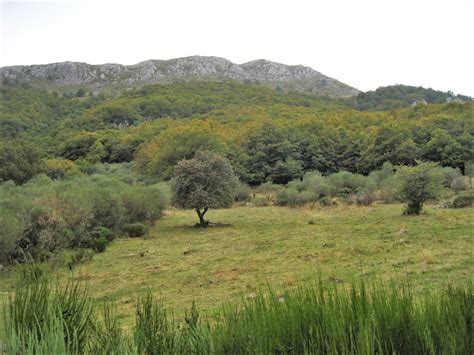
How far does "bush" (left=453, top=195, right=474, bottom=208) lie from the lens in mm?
32750

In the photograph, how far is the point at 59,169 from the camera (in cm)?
5441

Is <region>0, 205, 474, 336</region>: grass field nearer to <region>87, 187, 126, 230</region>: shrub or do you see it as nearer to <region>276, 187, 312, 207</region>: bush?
<region>87, 187, 126, 230</region>: shrub

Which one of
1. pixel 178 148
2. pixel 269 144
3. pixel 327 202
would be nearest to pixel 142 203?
pixel 327 202

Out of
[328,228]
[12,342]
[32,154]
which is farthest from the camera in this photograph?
[32,154]

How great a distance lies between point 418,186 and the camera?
99.5ft

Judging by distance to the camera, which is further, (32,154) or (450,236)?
(32,154)

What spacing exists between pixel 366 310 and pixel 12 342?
3.12 meters

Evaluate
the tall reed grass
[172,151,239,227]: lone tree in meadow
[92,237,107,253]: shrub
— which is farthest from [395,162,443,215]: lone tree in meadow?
the tall reed grass

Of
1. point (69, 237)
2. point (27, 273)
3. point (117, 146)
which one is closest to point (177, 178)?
point (69, 237)

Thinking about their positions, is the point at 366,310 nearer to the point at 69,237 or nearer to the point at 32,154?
the point at 69,237

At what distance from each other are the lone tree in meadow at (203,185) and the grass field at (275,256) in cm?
207

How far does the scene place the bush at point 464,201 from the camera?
3275 cm

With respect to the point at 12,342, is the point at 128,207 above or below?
below

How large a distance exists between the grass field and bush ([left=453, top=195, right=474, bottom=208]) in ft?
6.46
